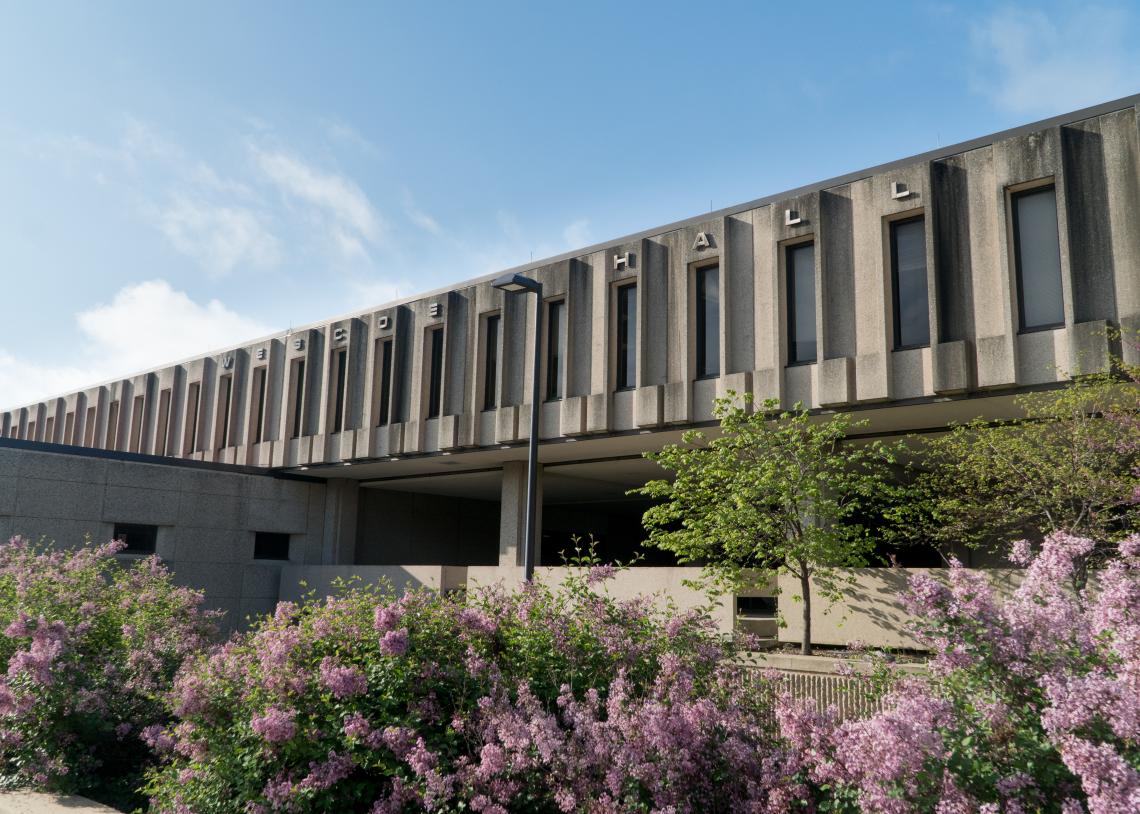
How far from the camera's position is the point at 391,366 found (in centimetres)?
2744

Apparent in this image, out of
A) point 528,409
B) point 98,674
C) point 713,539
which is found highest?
point 528,409

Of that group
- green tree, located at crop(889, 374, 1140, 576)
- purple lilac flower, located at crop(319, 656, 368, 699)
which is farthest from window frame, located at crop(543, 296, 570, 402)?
purple lilac flower, located at crop(319, 656, 368, 699)

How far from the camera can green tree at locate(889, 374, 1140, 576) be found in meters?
13.1

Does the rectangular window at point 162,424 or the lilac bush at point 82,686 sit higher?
the rectangular window at point 162,424

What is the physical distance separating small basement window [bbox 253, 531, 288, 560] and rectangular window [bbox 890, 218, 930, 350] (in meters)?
21.0

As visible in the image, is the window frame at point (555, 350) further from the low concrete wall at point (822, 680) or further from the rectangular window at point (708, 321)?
the low concrete wall at point (822, 680)

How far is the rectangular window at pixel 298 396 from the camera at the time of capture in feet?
97.8

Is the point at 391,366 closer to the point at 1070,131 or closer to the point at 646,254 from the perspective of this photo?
the point at 646,254

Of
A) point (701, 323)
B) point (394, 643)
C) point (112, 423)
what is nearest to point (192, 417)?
point (112, 423)

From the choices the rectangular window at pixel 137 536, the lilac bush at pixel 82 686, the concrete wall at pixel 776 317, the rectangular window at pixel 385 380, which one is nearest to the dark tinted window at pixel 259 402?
the concrete wall at pixel 776 317

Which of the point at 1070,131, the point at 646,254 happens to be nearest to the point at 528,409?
the point at 646,254

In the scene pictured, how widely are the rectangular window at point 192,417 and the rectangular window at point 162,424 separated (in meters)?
1.71

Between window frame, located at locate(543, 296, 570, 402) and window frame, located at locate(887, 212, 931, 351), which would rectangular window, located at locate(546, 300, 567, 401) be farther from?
window frame, located at locate(887, 212, 931, 351)

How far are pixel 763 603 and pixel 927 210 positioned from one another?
8689 millimetres
